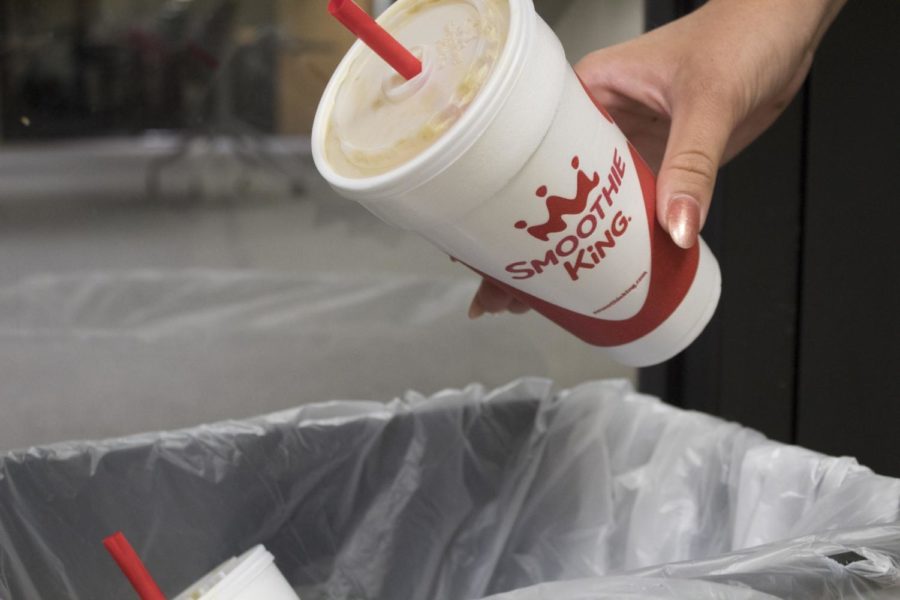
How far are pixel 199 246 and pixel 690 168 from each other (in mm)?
620

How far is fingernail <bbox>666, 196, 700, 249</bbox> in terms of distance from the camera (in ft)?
1.58

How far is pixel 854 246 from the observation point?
916 mm

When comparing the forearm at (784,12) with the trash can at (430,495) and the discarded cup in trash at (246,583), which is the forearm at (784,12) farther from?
the discarded cup in trash at (246,583)

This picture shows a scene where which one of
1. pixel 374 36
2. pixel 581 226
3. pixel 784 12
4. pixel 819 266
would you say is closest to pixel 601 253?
pixel 581 226

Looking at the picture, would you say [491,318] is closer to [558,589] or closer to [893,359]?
[893,359]

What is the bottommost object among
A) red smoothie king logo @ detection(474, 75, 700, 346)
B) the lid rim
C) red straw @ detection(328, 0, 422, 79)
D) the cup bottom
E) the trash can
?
the trash can

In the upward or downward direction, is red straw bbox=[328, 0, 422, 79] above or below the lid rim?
above

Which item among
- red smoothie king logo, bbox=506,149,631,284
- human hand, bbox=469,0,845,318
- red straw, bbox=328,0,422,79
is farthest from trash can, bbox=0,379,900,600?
red straw, bbox=328,0,422,79

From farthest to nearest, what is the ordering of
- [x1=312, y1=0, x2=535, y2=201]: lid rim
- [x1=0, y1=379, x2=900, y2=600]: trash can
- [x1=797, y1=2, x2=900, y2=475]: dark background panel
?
1. [x1=797, y1=2, x2=900, y2=475]: dark background panel
2. [x1=0, y1=379, x2=900, y2=600]: trash can
3. [x1=312, y1=0, x2=535, y2=201]: lid rim

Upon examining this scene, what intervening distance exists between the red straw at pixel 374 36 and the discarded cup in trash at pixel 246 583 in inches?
9.1

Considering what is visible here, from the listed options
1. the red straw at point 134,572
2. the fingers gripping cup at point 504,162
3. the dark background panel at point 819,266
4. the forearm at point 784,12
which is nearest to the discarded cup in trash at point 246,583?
the red straw at point 134,572

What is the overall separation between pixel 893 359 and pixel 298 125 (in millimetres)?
616

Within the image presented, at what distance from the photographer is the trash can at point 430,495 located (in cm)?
61

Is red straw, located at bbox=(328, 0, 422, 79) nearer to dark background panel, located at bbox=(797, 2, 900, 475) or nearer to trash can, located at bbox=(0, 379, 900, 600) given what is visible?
trash can, located at bbox=(0, 379, 900, 600)
